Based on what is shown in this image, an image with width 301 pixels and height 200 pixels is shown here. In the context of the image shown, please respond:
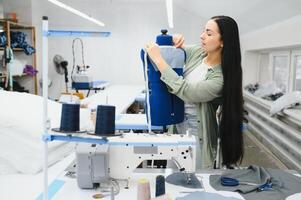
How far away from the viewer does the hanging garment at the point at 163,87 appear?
177 centimetres

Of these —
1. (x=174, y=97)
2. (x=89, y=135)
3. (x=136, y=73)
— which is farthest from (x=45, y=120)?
(x=136, y=73)

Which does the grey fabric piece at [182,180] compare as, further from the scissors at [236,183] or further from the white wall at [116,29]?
the white wall at [116,29]

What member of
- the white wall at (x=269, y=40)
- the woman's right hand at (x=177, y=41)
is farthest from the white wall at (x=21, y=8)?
the woman's right hand at (x=177, y=41)

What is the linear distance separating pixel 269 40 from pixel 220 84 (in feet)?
11.5

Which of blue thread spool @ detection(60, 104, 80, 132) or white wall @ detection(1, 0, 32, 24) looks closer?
blue thread spool @ detection(60, 104, 80, 132)

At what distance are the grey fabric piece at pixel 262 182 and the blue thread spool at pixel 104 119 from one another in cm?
63

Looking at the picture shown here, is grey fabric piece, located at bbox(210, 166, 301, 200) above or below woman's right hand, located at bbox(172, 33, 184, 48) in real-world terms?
below

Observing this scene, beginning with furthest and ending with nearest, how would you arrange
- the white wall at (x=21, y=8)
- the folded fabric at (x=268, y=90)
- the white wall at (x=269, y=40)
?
the white wall at (x=21, y=8) < the folded fabric at (x=268, y=90) < the white wall at (x=269, y=40)

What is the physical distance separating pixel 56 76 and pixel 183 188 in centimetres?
747

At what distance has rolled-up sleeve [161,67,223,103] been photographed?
5.55ft

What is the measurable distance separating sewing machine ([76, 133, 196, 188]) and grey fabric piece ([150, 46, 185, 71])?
1.41ft

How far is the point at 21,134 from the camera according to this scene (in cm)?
184

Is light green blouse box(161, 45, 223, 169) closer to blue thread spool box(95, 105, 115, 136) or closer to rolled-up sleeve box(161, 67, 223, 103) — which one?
rolled-up sleeve box(161, 67, 223, 103)

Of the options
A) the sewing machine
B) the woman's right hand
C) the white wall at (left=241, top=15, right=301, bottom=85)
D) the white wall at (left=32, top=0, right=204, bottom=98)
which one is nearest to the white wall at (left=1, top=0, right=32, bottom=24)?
the white wall at (left=32, top=0, right=204, bottom=98)
